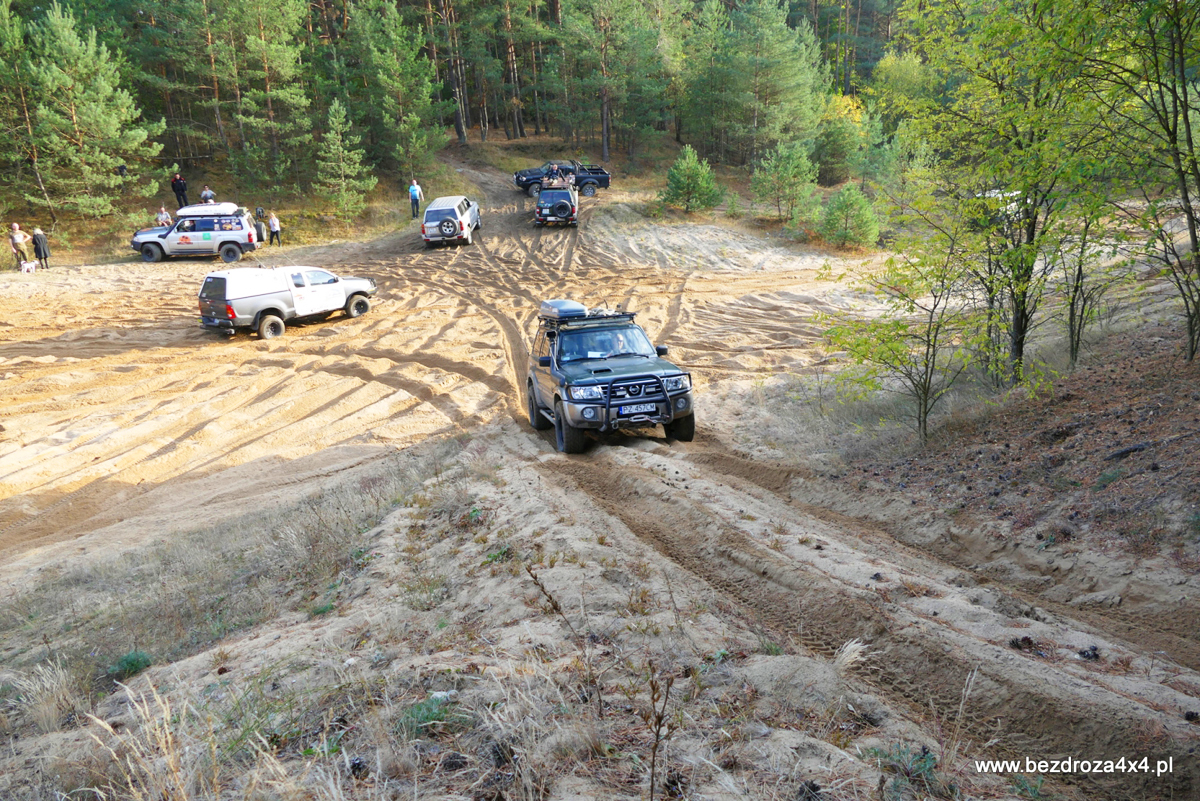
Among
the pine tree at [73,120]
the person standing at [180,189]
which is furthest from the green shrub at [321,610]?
the person standing at [180,189]

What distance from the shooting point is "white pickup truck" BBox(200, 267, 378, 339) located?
1711 centimetres

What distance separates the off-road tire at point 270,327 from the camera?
57.8ft

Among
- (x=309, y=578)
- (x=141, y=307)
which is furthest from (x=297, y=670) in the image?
(x=141, y=307)

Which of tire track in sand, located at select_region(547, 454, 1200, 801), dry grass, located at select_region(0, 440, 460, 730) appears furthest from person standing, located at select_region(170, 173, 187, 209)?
tire track in sand, located at select_region(547, 454, 1200, 801)

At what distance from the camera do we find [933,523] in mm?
6332

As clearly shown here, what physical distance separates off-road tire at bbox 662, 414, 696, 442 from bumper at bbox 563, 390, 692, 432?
26 cm

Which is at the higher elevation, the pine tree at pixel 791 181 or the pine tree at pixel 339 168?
the pine tree at pixel 339 168

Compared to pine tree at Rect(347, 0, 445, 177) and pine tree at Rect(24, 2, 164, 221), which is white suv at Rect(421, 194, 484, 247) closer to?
pine tree at Rect(347, 0, 445, 177)

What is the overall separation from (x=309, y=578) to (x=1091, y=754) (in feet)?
22.0

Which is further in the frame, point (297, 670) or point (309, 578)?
point (309, 578)

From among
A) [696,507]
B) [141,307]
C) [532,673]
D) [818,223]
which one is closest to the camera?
[532,673]

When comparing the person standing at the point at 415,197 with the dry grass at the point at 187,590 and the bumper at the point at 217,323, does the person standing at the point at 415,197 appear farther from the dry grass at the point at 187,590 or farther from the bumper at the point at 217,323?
the dry grass at the point at 187,590

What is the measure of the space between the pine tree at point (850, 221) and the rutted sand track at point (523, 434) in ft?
5.44

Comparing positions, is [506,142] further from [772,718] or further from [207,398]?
[772,718]
